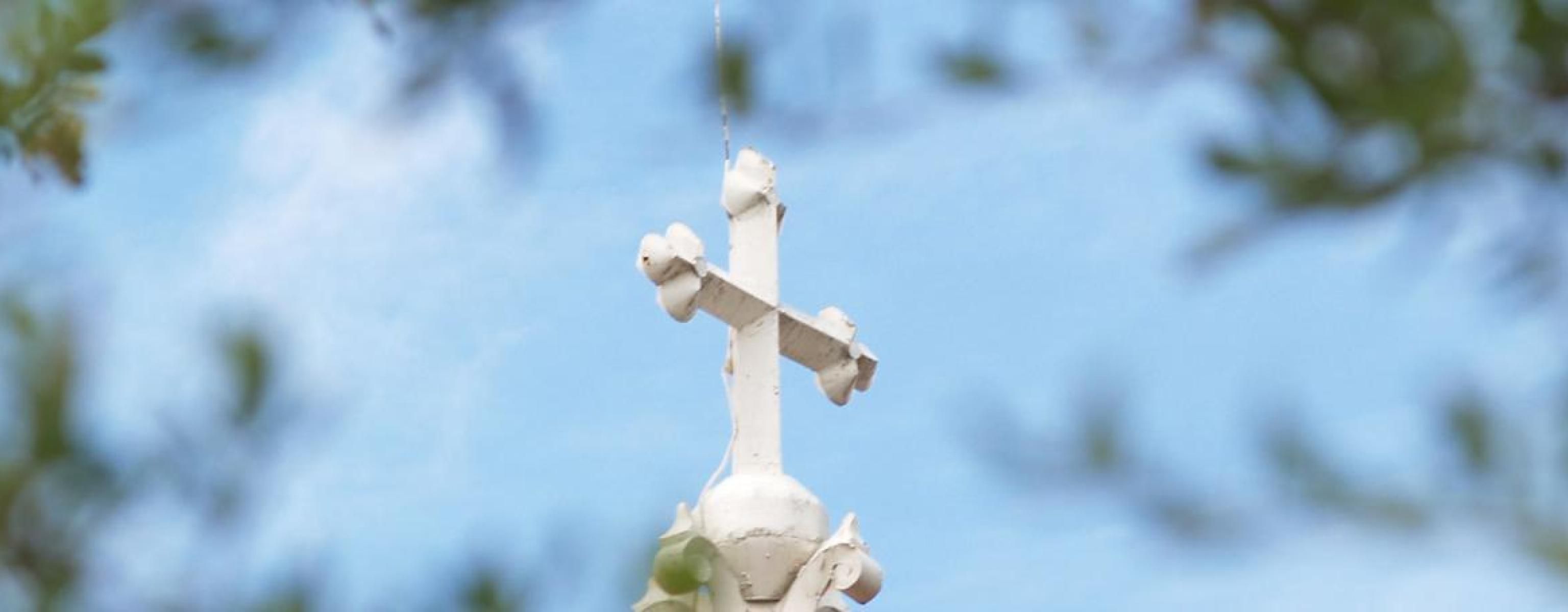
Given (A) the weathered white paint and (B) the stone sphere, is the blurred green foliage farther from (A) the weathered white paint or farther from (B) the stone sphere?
(B) the stone sphere

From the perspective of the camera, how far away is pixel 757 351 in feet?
29.3

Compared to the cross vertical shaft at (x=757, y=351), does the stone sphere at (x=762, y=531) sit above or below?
below

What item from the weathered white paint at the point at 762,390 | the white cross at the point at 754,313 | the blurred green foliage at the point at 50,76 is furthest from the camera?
the white cross at the point at 754,313

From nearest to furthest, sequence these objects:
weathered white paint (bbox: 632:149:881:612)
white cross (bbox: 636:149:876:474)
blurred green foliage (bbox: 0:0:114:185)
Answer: blurred green foliage (bbox: 0:0:114:185), weathered white paint (bbox: 632:149:881:612), white cross (bbox: 636:149:876:474)

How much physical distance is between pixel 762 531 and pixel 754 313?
882mm

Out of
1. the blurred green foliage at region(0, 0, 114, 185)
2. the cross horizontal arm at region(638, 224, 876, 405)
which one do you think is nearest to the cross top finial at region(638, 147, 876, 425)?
the cross horizontal arm at region(638, 224, 876, 405)

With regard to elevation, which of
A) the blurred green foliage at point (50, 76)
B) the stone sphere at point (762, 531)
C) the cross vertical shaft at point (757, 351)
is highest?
the cross vertical shaft at point (757, 351)

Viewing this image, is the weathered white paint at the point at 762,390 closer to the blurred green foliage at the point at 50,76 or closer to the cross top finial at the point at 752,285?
the cross top finial at the point at 752,285

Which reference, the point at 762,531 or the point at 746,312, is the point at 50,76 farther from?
the point at 746,312

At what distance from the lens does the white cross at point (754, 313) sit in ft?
28.2

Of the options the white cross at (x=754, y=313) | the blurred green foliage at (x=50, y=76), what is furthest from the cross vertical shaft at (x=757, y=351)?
the blurred green foliage at (x=50, y=76)

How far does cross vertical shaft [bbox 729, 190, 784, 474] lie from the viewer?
8727 millimetres

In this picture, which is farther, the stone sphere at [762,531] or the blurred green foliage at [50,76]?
the stone sphere at [762,531]

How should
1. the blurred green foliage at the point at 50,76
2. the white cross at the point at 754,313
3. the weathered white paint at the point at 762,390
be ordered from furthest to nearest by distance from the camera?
the white cross at the point at 754,313 < the weathered white paint at the point at 762,390 < the blurred green foliage at the point at 50,76
